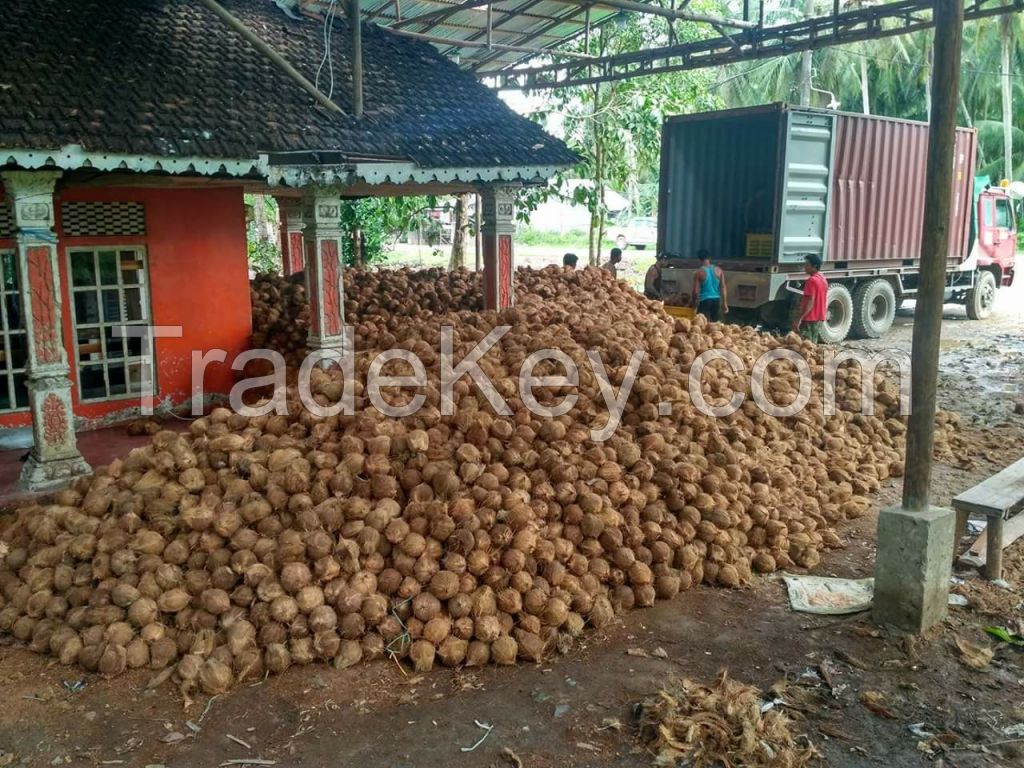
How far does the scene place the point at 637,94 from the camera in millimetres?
16859

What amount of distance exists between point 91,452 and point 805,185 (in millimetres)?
10585

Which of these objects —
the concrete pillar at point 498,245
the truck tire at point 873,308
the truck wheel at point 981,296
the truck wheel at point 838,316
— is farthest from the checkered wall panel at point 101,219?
the truck wheel at point 981,296

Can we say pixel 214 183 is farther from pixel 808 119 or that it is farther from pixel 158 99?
pixel 808 119

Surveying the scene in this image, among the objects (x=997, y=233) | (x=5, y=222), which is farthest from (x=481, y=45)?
(x=997, y=233)

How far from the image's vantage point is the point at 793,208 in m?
13.2

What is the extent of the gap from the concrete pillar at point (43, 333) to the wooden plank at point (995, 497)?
6.55 metres

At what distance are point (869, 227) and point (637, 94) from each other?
5.11 meters

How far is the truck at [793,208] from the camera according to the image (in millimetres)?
13242

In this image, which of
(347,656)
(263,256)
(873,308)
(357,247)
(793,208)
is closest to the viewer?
(347,656)

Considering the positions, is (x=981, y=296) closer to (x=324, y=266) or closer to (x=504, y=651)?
(x=324, y=266)

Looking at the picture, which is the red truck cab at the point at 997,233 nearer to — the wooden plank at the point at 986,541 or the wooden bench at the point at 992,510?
the wooden plank at the point at 986,541

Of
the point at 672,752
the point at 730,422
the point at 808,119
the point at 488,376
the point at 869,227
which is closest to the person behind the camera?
the point at 672,752

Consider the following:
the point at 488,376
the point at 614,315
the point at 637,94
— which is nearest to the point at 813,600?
the point at 488,376

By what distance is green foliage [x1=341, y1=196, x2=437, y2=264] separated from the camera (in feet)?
58.1
